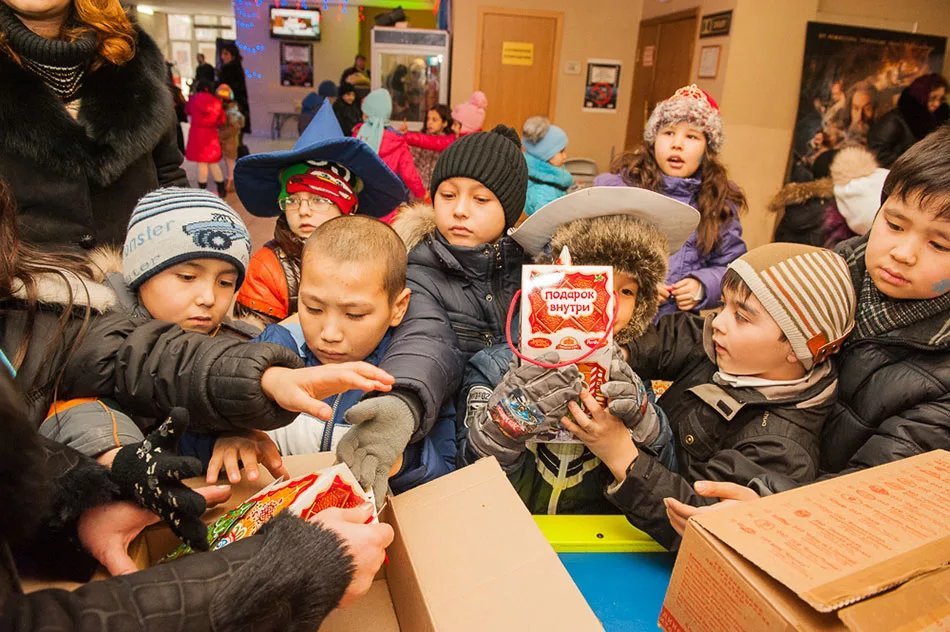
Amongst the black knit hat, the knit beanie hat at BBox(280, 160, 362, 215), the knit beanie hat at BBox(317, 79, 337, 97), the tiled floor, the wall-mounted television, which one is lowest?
the tiled floor

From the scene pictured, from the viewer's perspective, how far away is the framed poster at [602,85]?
6801 mm

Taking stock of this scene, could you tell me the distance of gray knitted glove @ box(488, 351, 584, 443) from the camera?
1150 mm

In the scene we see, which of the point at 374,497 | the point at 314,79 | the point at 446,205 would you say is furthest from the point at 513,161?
the point at 314,79

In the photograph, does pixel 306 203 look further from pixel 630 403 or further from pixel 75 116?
pixel 630 403

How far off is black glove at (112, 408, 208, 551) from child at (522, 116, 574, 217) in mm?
3439

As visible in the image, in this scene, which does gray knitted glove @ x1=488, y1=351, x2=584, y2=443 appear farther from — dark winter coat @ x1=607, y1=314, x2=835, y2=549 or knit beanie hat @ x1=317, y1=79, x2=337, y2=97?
knit beanie hat @ x1=317, y1=79, x2=337, y2=97

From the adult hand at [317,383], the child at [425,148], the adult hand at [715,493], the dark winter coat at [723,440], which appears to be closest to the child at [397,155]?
the child at [425,148]

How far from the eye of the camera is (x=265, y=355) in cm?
104

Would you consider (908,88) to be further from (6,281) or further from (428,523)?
(6,281)

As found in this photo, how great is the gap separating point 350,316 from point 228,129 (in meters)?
6.97

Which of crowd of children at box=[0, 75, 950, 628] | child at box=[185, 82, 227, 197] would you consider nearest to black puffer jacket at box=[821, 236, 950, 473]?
crowd of children at box=[0, 75, 950, 628]

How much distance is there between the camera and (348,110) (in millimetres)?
6211

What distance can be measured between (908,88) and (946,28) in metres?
1.03

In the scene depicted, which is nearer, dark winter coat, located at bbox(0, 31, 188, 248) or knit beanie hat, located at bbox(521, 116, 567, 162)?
dark winter coat, located at bbox(0, 31, 188, 248)
